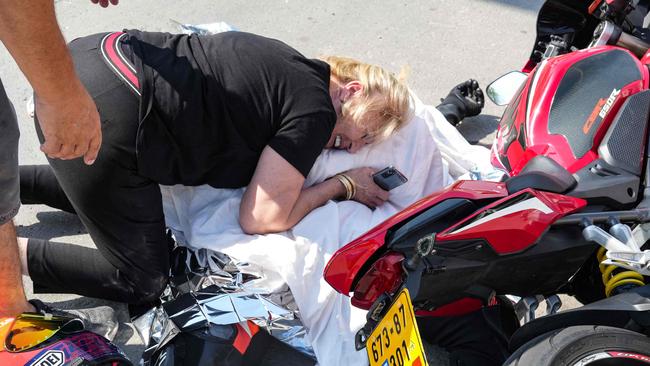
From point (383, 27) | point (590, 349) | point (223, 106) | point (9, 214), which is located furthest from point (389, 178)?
point (383, 27)

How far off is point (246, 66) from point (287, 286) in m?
0.76

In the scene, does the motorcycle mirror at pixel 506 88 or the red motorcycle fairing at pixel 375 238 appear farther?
the motorcycle mirror at pixel 506 88

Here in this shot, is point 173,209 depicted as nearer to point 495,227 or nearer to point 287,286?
point 287,286

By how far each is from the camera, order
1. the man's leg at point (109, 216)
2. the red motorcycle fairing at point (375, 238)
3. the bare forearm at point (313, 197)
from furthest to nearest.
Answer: the bare forearm at point (313, 197), the man's leg at point (109, 216), the red motorcycle fairing at point (375, 238)

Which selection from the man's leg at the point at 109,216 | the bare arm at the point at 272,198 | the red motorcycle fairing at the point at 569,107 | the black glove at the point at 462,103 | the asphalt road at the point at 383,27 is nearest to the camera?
the red motorcycle fairing at the point at 569,107

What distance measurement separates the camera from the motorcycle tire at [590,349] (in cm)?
171

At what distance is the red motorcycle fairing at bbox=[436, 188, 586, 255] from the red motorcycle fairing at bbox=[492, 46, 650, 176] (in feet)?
0.91

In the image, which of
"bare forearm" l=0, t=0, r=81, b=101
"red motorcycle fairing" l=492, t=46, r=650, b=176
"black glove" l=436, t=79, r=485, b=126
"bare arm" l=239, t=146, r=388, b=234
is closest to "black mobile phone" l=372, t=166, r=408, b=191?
"bare arm" l=239, t=146, r=388, b=234

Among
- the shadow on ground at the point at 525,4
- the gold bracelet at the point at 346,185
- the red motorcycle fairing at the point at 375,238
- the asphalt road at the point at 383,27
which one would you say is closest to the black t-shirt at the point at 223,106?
the gold bracelet at the point at 346,185

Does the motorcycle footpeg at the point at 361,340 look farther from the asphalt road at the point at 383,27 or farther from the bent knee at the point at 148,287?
the asphalt road at the point at 383,27

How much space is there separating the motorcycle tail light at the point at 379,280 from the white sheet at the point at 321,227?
48cm

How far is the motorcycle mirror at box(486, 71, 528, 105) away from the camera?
8.70ft

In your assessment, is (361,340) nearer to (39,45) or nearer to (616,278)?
(616,278)

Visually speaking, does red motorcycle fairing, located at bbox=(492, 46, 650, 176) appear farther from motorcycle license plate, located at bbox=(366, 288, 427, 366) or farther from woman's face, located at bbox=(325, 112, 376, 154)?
motorcycle license plate, located at bbox=(366, 288, 427, 366)
